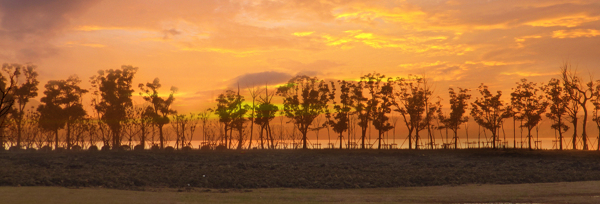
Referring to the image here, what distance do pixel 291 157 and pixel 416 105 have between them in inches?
1073

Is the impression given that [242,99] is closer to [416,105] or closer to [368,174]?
[416,105]

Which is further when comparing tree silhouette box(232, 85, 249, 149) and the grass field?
tree silhouette box(232, 85, 249, 149)

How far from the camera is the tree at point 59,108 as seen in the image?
76506 millimetres

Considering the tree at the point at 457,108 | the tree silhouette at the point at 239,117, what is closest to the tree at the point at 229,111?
the tree silhouette at the point at 239,117

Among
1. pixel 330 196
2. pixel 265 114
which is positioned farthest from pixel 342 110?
pixel 330 196

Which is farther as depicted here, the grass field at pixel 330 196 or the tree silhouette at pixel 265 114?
the tree silhouette at pixel 265 114

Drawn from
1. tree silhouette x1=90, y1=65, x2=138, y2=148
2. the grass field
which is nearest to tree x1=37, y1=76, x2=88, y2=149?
tree silhouette x1=90, y1=65, x2=138, y2=148

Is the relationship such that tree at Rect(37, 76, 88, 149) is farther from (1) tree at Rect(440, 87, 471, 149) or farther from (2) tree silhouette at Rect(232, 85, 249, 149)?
(1) tree at Rect(440, 87, 471, 149)

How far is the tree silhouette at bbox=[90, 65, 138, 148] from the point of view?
7638 cm

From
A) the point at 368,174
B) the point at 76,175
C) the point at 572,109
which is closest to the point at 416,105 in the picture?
the point at 572,109

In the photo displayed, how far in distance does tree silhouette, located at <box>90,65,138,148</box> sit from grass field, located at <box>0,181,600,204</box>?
Answer: 51.3 m

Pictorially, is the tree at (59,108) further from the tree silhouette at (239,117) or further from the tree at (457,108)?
the tree at (457,108)

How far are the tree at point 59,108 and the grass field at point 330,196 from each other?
54.7m

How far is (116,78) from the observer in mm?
77500
